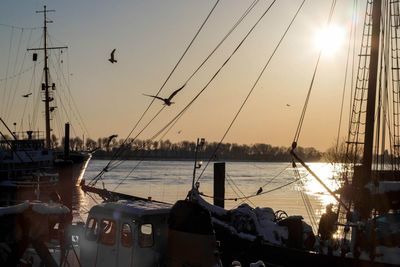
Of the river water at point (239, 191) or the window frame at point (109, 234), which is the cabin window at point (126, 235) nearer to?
the window frame at point (109, 234)

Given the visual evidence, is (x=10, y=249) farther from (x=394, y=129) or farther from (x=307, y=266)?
(x=394, y=129)

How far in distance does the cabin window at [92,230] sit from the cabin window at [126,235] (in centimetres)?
85

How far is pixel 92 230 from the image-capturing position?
14172 mm

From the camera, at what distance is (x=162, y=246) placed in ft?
44.0

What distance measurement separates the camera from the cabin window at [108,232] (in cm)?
1368

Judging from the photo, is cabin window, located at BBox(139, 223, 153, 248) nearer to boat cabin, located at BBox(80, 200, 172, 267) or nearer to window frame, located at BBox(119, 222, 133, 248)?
boat cabin, located at BBox(80, 200, 172, 267)

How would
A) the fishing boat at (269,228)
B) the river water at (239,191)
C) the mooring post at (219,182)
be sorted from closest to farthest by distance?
the fishing boat at (269,228), the mooring post at (219,182), the river water at (239,191)

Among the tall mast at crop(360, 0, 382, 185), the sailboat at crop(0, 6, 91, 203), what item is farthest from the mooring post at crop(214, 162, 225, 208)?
the sailboat at crop(0, 6, 91, 203)

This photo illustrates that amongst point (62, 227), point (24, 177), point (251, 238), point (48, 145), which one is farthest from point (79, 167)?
point (62, 227)

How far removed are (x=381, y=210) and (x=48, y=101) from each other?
61.8m

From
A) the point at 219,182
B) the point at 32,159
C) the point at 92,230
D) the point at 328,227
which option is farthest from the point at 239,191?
the point at 92,230

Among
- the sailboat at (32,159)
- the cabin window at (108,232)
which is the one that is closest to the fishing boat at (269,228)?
the cabin window at (108,232)

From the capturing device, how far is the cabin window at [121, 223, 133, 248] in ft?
43.7

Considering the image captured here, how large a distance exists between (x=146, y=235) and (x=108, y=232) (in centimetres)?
103
